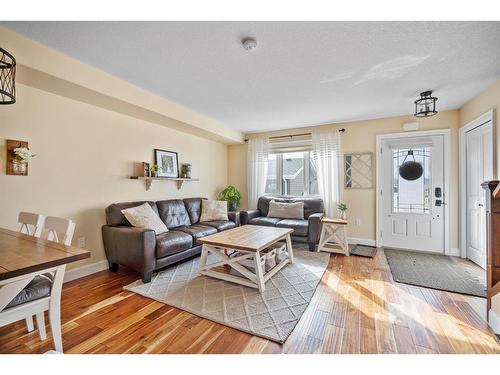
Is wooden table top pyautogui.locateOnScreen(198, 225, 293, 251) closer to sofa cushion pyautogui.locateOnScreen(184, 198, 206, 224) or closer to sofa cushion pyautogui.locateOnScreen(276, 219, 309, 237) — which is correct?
sofa cushion pyautogui.locateOnScreen(276, 219, 309, 237)

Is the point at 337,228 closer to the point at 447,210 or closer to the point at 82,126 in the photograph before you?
the point at 447,210

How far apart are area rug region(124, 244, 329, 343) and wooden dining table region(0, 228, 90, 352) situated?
0.91 m

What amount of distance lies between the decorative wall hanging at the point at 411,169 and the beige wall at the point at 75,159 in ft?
13.3

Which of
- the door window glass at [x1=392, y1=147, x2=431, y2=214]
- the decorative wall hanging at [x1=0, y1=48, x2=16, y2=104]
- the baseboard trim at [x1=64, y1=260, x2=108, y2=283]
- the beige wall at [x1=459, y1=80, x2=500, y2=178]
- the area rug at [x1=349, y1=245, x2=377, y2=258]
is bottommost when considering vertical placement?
the area rug at [x1=349, y1=245, x2=377, y2=258]

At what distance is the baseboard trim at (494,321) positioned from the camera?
65.5 inches

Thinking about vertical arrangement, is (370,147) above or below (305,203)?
above

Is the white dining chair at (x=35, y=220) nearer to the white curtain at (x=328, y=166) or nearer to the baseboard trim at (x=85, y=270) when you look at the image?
the baseboard trim at (x=85, y=270)

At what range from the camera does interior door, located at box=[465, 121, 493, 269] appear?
2.82 meters

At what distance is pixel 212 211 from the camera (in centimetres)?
404

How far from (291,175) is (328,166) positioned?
83 centimetres

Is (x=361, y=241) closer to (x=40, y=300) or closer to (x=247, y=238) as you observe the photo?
(x=247, y=238)

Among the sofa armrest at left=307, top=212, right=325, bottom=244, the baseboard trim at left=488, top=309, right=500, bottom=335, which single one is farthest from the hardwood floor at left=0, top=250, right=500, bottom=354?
the sofa armrest at left=307, top=212, right=325, bottom=244

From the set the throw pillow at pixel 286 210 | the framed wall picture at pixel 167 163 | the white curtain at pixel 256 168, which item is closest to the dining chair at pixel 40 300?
the framed wall picture at pixel 167 163

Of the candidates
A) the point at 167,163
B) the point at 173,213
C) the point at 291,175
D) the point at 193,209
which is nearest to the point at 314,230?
the point at 291,175
